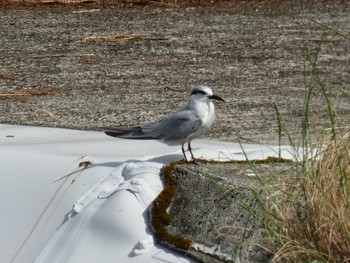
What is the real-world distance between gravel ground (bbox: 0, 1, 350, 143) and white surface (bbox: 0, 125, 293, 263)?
1336 mm

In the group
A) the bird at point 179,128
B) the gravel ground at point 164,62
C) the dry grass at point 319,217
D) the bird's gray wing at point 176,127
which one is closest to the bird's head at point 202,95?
the bird at point 179,128

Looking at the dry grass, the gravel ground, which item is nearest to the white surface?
the dry grass

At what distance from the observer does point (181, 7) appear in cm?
1154

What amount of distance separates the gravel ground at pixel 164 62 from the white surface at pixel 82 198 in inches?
52.6

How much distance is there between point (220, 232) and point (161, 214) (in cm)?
35

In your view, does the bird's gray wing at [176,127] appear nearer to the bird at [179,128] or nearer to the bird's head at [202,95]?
the bird at [179,128]

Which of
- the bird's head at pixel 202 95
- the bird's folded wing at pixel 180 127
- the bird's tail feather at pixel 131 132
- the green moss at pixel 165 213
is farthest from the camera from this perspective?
the bird's head at pixel 202 95

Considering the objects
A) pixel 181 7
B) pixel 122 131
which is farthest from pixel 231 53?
pixel 122 131

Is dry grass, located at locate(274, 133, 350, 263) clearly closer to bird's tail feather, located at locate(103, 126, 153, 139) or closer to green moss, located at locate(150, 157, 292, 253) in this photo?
green moss, located at locate(150, 157, 292, 253)

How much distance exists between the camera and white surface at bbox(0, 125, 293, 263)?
5.05 meters

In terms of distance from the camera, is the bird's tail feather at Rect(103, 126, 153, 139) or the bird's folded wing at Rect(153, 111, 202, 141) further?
the bird's tail feather at Rect(103, 126, 153, 139)

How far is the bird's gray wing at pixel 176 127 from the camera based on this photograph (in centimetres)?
569

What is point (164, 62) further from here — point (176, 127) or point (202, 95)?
point (176, 127)

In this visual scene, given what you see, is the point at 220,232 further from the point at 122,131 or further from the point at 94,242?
the point at 122,131
